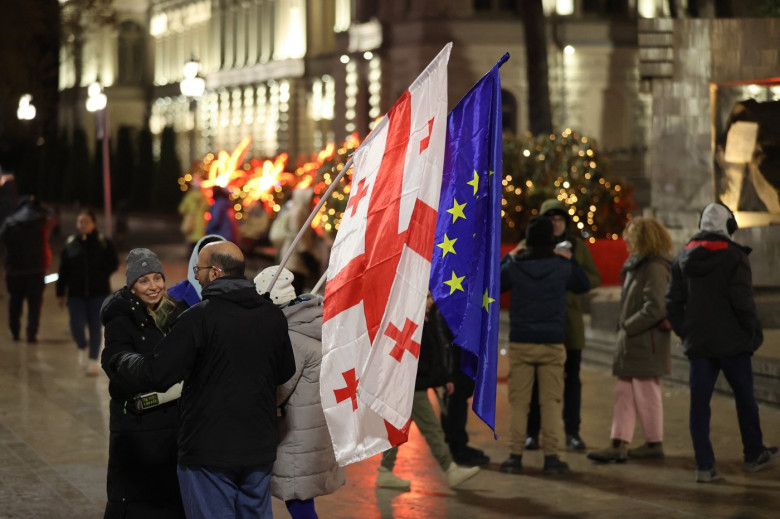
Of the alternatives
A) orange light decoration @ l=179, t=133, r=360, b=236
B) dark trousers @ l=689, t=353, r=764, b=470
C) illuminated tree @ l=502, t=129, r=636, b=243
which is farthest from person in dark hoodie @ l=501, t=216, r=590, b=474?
orange light decoration @ l=179, t=133, r=360, b=236

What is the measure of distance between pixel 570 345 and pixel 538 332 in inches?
38.8

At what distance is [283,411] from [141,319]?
2.62 ft

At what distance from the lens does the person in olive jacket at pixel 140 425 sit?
6805mm

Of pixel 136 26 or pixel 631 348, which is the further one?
pixel 136 26

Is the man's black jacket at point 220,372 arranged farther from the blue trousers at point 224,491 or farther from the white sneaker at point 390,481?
the white sneaker at point 390,481

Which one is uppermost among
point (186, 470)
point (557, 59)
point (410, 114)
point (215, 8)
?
point (215, 8)

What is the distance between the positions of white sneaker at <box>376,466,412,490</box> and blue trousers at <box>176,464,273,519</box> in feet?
10.3

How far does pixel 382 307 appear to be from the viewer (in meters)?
6.50

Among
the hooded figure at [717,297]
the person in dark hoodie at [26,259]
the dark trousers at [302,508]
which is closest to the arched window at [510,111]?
the person in dark hoodie at [26,259]

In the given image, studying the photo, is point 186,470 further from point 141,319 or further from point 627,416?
point 627,416

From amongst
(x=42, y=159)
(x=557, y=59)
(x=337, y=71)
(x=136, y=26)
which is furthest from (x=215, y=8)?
(x=557, y=59)

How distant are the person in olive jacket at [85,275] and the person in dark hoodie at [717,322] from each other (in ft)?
23.3

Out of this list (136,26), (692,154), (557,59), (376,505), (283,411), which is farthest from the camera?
(136,26)

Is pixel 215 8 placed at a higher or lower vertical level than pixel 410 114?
higher
